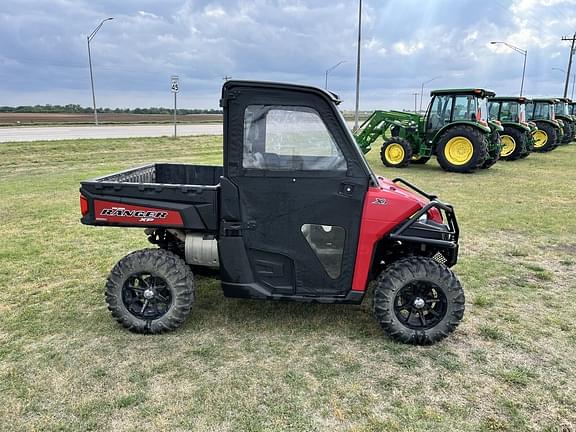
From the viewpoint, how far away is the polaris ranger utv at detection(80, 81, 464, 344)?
3.33m

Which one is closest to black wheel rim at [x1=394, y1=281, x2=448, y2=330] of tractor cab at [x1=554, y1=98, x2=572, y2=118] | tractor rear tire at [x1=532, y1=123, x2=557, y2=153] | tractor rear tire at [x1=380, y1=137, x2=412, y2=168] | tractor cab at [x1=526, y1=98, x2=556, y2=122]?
tractor rear tire at [x1=380, y1=137, x2=412, y2=168]

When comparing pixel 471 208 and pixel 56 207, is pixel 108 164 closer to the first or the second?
pixel 56 207

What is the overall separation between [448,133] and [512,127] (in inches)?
183

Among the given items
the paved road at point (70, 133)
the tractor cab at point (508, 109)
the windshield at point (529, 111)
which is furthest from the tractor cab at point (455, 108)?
the paved road at point (70, 133)

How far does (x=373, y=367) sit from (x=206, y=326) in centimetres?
136

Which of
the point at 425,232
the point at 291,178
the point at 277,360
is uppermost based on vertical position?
the point at 291,178

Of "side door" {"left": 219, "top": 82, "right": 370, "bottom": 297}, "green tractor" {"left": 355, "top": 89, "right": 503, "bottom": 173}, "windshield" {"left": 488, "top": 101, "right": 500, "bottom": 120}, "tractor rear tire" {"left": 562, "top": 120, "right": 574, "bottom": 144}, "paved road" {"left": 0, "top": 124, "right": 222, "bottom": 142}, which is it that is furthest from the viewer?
"paved road" {"left": 0, "top": 124, "right": 222, "bottom": 142}

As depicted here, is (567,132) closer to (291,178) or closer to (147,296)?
(291,178)

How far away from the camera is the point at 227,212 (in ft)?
11.2

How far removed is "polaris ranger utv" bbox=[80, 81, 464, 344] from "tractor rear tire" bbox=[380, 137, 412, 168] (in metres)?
10.1

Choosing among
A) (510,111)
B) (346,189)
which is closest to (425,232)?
(346,189)

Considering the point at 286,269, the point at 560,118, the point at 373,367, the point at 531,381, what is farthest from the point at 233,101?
the point at 560,118

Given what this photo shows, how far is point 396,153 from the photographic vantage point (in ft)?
44.5

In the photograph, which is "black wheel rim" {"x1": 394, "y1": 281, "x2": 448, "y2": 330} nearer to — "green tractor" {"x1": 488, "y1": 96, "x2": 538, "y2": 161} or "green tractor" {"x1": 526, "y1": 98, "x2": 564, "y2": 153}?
"green tractor" {"x1": 488, "y1": 96, "x2": 538, "y2": 161}
